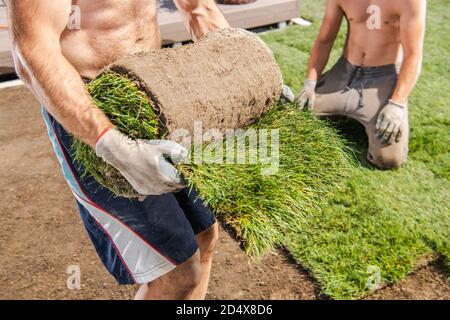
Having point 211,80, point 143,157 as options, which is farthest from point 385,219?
point 143,157

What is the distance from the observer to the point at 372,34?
4.28 meters

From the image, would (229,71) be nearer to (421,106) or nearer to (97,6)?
(97,6)

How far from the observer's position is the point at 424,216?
3715mm

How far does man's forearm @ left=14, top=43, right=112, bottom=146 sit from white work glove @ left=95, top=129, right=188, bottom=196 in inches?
2.4

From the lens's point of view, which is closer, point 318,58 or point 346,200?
point 346,200

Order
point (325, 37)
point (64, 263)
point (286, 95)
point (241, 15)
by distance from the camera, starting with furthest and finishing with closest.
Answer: point (241, 15), point (325, 37), point (64, 263), point (286, 95)

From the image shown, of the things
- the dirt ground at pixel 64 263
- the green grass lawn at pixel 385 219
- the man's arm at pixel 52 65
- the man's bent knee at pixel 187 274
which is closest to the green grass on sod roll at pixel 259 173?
the man's arm at pixel 52 65

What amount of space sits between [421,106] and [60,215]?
3600mm

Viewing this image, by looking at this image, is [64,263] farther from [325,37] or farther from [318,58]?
[325,37]

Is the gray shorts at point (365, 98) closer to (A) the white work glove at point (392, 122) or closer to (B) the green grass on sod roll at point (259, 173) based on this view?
(A) the white work glove at point (392, 122)

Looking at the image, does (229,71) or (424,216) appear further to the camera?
(424,216)

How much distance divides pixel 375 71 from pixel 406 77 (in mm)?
339
